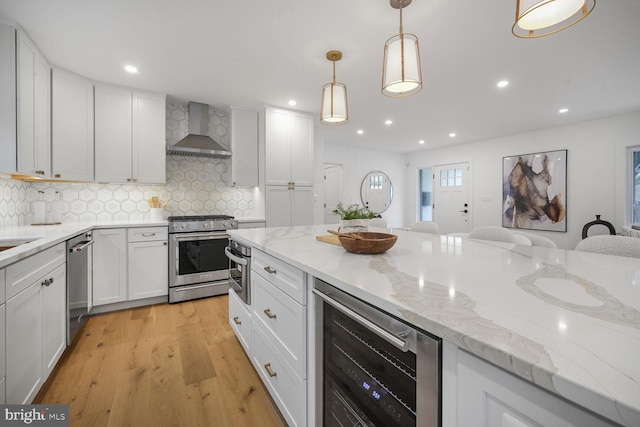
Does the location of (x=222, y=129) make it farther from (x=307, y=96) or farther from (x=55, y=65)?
(x=55, y=65)

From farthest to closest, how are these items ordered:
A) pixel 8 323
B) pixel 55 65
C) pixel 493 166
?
pixel 493 166 → pixel 55 65 → pixel 8 323

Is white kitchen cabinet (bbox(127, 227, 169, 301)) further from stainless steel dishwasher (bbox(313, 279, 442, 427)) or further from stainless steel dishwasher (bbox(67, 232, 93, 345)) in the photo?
stainless steel dishwasher (bbox(313, 279, 442, 427))

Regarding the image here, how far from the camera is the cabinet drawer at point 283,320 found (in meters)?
1.16

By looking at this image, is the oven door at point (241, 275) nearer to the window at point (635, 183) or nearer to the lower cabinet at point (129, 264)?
the lower cabinet at point (129, 264)

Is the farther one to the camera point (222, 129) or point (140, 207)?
point (222, 129)

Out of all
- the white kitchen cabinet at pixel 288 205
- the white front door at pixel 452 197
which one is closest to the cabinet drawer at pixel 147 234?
the white kitchen cabinet at pixel 288 205

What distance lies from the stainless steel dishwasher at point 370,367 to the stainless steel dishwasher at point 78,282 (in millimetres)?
2124

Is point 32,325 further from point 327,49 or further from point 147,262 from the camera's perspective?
point 327,49

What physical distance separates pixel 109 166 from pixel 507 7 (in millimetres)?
3919

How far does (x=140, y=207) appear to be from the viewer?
3484 mm

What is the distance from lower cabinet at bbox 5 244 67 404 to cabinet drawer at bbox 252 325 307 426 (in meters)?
1.12

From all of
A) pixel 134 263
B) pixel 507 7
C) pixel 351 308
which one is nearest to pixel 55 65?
pixel 134 263

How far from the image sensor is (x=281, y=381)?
4.49 feet

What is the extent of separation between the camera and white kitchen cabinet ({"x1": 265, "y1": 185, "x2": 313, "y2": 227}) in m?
3.82
